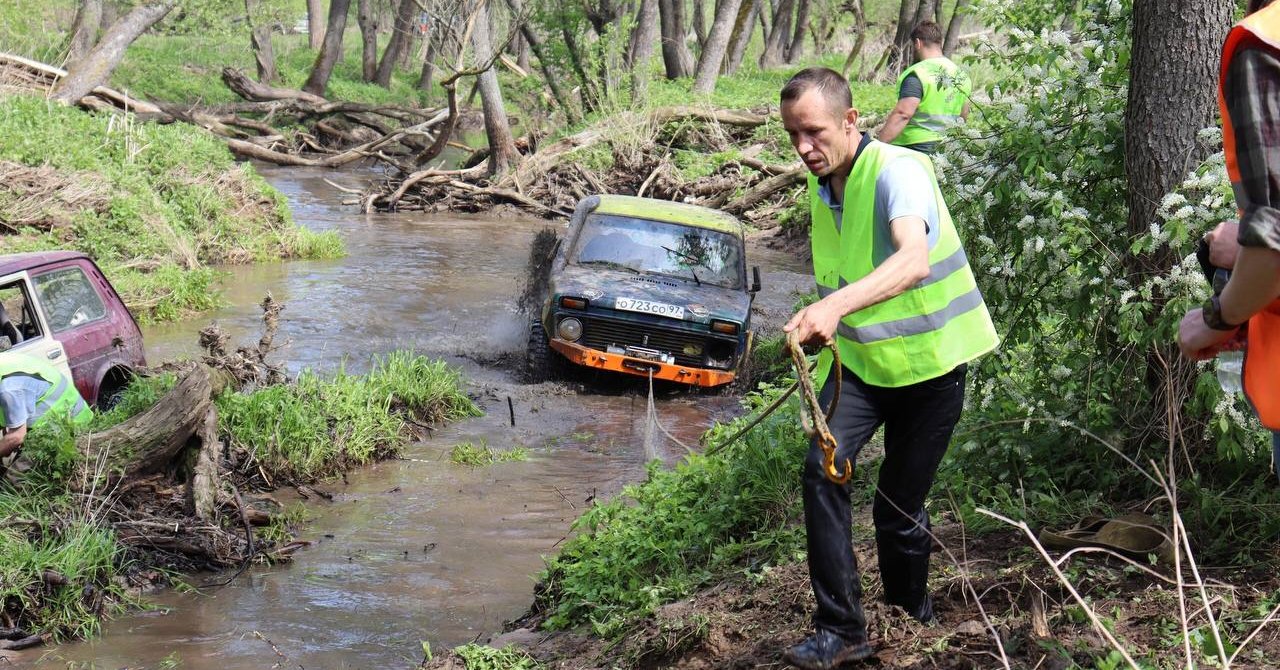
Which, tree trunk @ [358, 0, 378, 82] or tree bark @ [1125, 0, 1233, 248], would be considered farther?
tree trunk @ [358, 0, 378, 82]

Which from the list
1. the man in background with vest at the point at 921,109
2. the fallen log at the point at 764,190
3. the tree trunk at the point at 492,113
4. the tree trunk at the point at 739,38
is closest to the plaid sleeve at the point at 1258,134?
the man in background with vest at the point at 921,109

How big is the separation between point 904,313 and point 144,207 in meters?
13.9

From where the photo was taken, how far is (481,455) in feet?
31.7

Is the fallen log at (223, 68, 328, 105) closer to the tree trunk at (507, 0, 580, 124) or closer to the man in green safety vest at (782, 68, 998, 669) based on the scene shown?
the tree trunk at (507, 0, 580, 124)

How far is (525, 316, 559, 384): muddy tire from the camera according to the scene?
1176 cm

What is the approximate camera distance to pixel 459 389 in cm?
1130

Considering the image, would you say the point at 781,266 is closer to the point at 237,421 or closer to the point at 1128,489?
the point at 237,421

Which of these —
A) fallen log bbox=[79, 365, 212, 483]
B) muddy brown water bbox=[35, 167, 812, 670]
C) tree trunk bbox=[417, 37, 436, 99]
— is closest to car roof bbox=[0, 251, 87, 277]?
fallen log bbox=[79, 365, 212, 483]

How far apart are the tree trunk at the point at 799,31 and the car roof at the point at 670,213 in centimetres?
2959

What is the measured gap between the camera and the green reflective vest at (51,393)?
7637 millimetres

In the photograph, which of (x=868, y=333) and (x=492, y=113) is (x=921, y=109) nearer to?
(x=868, y=333)

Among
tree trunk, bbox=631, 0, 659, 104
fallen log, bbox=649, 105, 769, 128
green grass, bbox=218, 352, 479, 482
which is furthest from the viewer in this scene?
tree trunk, bbox=631, 0, 659, 104

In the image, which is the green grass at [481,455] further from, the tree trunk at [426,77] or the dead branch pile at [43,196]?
the tree trunk at [426,77]

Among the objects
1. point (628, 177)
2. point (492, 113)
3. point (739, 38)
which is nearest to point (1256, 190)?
point (628, 177)
